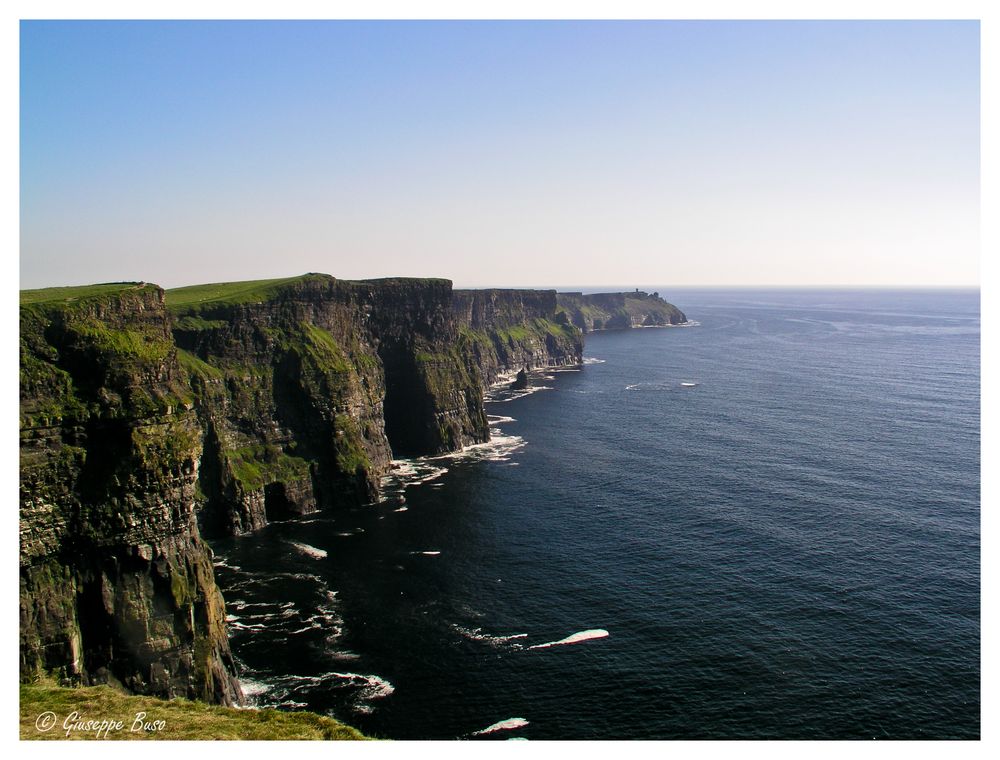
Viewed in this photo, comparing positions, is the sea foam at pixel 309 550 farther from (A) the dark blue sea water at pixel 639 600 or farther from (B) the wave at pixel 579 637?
(B) the wave at pixel 579 637

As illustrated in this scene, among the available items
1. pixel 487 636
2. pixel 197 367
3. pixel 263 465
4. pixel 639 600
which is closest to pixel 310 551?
pixel 263 465

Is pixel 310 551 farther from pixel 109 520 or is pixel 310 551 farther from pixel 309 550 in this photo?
pixel 109 520

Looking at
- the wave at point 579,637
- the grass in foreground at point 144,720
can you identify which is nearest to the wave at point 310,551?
the wave at point 579,637

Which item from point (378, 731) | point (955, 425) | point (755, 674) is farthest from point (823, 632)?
point (955, 425)

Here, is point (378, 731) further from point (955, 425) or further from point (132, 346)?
point (955, 425)

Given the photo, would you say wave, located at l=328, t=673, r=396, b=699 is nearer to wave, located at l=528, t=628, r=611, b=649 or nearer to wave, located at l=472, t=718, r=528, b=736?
wave, located at l=472, t=718, r=528, b=736
